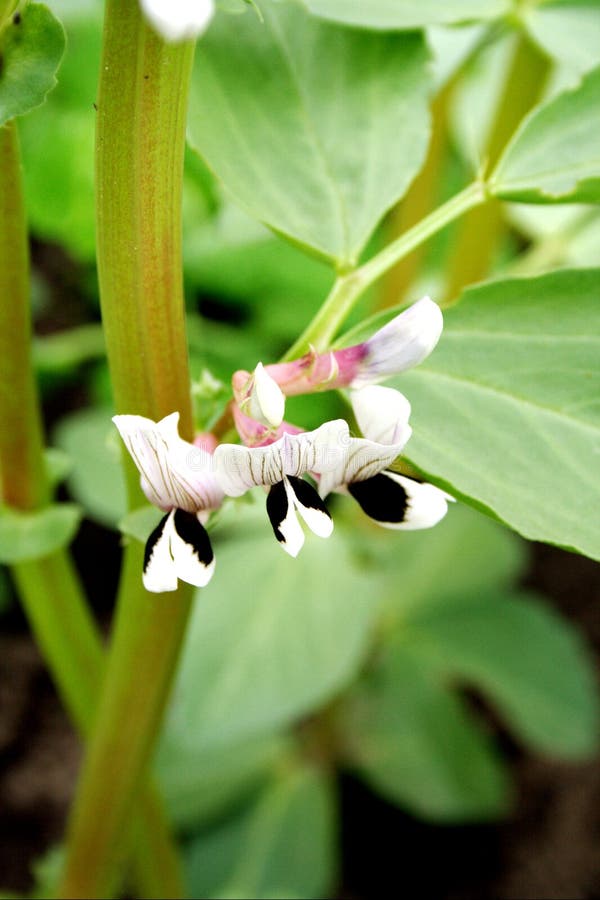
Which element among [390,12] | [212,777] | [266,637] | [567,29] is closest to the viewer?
[390,12]

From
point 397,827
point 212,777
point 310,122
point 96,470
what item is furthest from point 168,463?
point 397,827

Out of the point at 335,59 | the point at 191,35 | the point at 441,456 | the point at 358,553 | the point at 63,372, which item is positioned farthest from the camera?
the point at 63,372

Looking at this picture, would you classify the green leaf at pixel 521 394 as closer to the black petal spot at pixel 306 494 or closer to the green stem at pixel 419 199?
the black petal spot at pixel 306 494

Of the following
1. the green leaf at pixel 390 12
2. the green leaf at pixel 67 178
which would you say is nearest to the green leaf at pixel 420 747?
the green leaf at pixel 67 178

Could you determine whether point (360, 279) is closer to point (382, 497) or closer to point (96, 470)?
point (382, 497)

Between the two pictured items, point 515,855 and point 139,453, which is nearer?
point 139,453

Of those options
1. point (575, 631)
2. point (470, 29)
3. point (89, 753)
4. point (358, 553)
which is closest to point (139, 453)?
point (89, 753)

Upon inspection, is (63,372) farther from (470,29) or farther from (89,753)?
(89,753)
